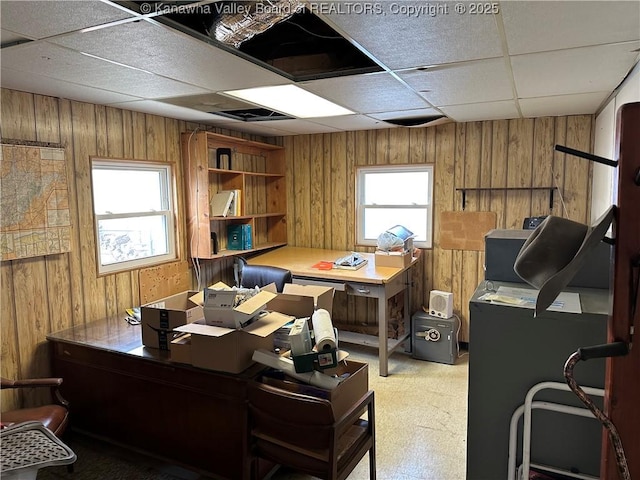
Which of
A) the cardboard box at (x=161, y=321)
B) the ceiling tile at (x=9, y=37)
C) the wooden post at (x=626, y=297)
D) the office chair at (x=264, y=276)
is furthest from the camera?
the office chair at (x=264, y=276)

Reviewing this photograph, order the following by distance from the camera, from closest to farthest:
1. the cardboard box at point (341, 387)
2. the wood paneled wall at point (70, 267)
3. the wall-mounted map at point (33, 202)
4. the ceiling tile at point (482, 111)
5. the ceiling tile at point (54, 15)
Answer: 1. the ceiling tile at point (54, 15)
2. the cardboard box at point (341, 387)
3. the wall-mounted map at point (33, 202)
4. the wood paneled wall at point (70, 267)
5. the ceiling tile at point (482, 111)

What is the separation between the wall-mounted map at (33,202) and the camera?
2.60 metres

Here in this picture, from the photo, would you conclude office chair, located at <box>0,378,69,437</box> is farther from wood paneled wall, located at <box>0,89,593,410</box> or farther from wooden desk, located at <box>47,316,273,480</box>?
wood paneled wall, located at <box>0,89,593,410</box>

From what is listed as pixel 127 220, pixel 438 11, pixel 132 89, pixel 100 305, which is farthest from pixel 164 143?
pixel 438 11

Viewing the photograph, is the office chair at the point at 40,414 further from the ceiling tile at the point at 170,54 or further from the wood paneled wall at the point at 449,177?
the wood paneled wall at the point at 449,177

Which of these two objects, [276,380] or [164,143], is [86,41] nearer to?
[276,380]

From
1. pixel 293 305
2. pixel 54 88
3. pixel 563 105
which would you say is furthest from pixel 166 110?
pixel 563 105

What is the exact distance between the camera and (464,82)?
8.36 feet

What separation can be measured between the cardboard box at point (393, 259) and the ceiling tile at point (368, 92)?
4.24 feet

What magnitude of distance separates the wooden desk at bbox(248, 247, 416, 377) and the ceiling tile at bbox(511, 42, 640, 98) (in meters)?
1.77

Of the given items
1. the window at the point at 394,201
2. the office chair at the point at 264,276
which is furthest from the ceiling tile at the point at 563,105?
the office chair at the point at 264,276

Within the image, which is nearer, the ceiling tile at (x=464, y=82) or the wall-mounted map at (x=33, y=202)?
the ceiling tile at (x=464, y=82)

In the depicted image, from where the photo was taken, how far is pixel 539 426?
169 cm

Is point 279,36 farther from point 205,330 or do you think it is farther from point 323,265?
point 323,265
